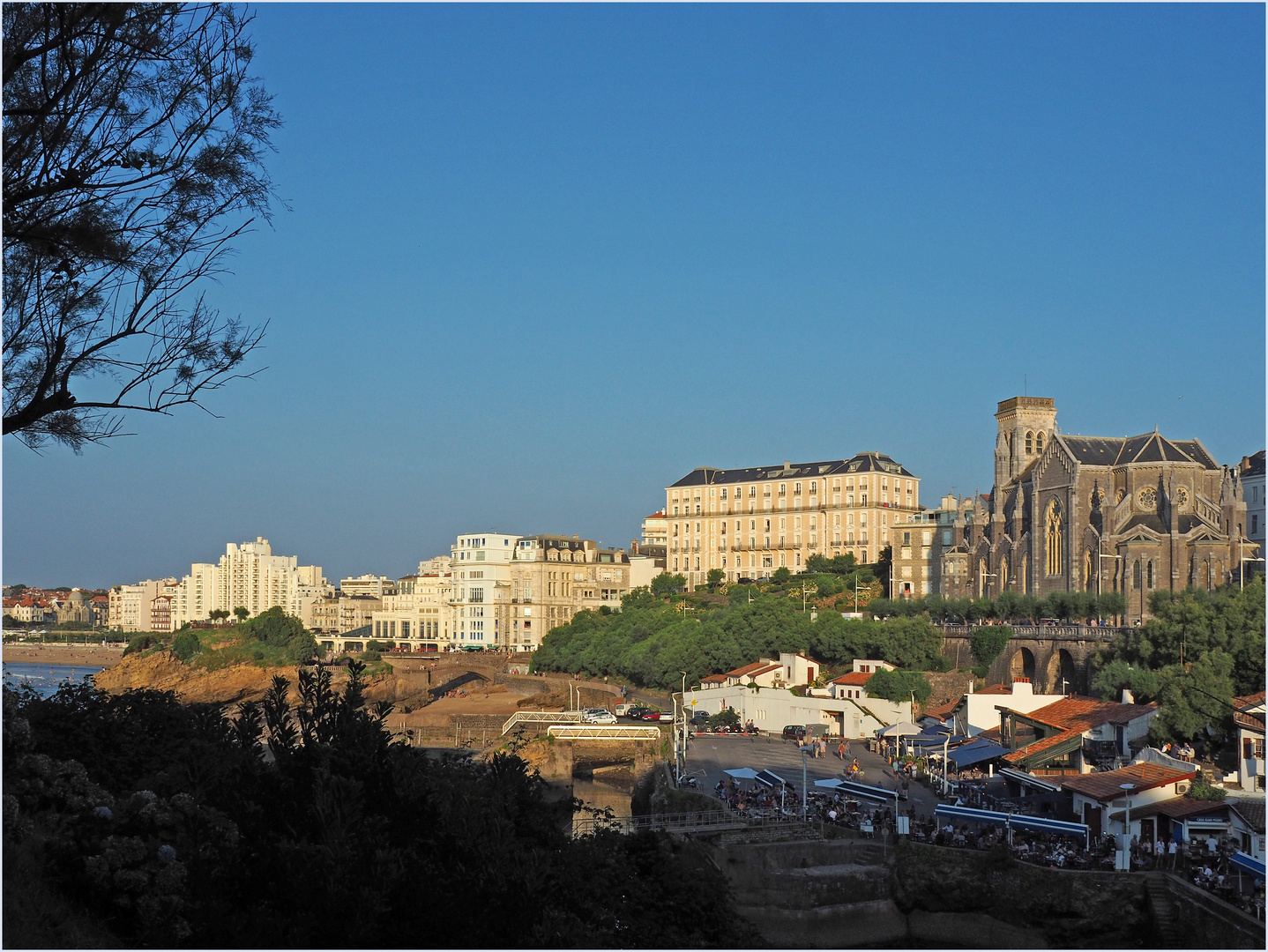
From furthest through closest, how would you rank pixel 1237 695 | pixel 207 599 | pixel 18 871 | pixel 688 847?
1. pixel 207 599
2. pixel 1237 695
3. pixel 688 847
4. pixel 18 871

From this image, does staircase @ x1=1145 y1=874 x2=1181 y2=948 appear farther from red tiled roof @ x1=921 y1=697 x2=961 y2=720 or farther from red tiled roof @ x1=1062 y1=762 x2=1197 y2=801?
red tiled roof @ x1=921 y1=697 x2=961 y2=720

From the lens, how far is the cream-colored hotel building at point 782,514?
111 m

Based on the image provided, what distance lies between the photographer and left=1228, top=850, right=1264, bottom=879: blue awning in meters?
25.7

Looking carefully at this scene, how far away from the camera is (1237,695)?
42.3 m

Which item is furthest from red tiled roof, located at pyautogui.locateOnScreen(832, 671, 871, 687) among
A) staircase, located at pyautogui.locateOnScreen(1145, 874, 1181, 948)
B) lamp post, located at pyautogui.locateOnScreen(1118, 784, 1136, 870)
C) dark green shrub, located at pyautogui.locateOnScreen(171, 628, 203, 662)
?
dark green shrub, located at pyautogui.locateOnScreen(171, 628, 203, 662)

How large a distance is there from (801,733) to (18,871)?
45.4m

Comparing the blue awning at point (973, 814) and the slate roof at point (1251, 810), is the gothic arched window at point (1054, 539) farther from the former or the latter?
the slate roof at point (1251, 810)

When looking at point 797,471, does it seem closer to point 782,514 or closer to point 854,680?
point 782,514

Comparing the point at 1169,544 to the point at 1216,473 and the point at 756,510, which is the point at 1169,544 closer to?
the point at 1216,473

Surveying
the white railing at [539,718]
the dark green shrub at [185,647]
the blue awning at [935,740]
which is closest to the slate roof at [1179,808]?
the blue awning at [935,740]

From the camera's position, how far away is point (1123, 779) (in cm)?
3198

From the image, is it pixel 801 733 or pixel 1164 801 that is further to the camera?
pixel 801 733

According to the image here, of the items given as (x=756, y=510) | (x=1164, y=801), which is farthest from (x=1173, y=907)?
(x=756, y=510)

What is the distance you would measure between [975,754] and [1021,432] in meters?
46.3
